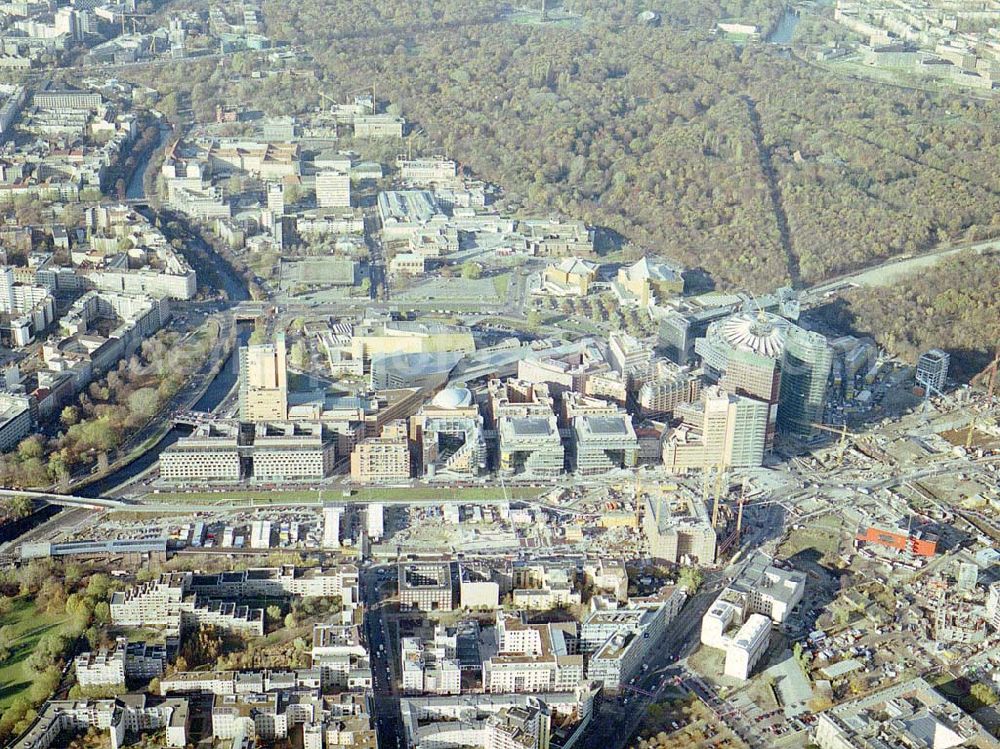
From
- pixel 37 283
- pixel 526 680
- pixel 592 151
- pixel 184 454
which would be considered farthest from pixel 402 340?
pixel 592 151

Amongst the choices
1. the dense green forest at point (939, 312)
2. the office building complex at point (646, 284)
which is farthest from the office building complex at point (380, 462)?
the dense green forest at point (939, 312)

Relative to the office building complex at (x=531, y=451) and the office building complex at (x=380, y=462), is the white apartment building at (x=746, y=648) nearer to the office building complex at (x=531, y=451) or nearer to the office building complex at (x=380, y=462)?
the office building complex at (x=531, y=451)

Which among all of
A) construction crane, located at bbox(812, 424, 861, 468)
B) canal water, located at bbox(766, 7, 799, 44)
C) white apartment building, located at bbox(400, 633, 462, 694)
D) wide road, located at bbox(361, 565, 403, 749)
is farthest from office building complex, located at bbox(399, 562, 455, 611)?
canal water, located at bbox(766, 7, 799, 44)

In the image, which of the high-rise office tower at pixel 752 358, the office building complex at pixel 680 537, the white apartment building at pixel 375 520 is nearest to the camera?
the office building complex at pixel 680 537

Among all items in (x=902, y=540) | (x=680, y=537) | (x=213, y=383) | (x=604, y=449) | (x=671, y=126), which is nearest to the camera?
(x=680, y=537)

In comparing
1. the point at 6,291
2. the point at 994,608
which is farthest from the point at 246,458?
the point at 994,608

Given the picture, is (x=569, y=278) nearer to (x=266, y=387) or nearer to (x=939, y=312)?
(x=939, y=312)

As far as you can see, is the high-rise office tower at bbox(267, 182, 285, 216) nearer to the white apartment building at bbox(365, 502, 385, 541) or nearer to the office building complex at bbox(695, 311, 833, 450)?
the office building complex at bbox(695, 311, 833, 450)
